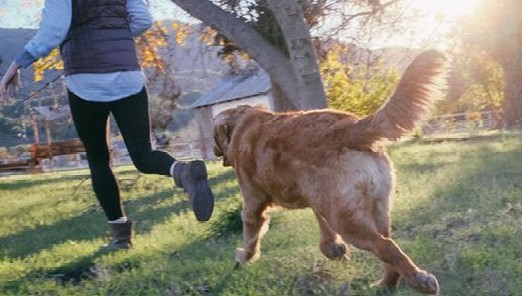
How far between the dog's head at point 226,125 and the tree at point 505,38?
1920cm

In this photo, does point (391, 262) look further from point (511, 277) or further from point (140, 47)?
point (140, 47)

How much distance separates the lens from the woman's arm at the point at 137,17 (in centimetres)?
480

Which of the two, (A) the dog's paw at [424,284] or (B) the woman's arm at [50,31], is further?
(B) the woman's arm at [50,31]

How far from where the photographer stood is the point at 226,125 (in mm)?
4859

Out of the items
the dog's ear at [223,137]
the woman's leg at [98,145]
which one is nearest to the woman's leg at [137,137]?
the woman's leg at [98,145]

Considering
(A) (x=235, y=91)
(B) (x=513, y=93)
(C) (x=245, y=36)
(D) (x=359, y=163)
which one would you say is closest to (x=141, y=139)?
(D) (x=359, y=163)

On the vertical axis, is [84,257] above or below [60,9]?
below

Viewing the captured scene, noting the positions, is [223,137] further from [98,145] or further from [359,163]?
[359,163]

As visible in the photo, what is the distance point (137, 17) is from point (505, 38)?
20.9 m

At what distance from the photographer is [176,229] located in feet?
20.8

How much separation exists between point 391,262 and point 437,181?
5032 mm

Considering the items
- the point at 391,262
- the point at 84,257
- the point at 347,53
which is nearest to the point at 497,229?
the point at 391,262

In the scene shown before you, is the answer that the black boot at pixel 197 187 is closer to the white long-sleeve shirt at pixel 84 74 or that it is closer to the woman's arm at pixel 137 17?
the white long-sleeve shirt at pixel 84 74

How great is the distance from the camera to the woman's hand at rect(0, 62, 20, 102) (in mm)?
4469
